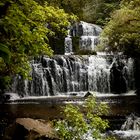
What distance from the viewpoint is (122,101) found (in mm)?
18422

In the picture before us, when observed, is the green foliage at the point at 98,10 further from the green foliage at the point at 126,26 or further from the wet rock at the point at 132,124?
the wet rock at the point at 132,124

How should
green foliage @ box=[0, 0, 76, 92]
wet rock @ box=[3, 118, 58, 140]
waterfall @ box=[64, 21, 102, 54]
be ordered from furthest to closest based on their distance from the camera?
1. waterfall @ box=[64, 21, 102, 54]
2. wet rock @ box=[3, 118, 58, 140]
3. green foliage @ box=[0, 0, 76, 92]

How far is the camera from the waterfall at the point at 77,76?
22234mm

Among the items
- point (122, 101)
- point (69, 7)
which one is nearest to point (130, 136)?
point (122, 101)

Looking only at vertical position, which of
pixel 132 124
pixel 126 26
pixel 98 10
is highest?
pixel 98 10

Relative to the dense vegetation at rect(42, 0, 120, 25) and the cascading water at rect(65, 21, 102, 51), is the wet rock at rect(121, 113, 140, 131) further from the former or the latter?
the dense vegetation at rect(42, 0, 120, 25)

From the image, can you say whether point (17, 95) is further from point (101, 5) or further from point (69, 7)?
point (101, 5)

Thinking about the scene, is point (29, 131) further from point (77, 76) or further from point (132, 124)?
point (77, 76)

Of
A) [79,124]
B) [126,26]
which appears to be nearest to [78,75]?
[126,26]

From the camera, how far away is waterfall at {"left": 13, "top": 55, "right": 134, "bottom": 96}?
72.9 ft

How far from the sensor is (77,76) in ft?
76.9

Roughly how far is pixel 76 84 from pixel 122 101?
520 cm

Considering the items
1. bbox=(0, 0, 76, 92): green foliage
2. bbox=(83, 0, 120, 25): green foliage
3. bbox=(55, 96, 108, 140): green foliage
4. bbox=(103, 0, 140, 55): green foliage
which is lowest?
bbox=(55, 96, 108, 140): green foliage

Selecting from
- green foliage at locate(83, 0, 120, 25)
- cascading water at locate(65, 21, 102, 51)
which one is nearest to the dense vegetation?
green foliage at locate(83, 0, 120, 25)
